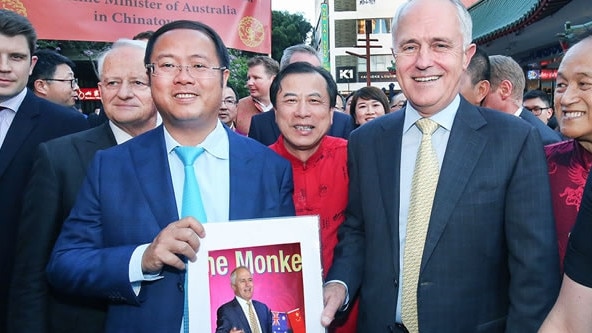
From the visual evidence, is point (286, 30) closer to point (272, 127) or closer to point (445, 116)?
point (272, 127)

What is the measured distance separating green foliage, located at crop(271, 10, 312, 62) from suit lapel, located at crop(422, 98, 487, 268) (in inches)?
1739

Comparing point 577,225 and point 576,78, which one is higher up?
point 576,78

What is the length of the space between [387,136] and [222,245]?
2.83 feet

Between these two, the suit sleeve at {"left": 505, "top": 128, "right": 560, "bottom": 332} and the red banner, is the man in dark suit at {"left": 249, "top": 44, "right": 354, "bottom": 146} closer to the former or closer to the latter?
the red banner

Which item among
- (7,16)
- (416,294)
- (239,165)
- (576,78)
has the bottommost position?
(416,294)

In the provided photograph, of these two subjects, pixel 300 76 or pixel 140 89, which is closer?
pixel 140 89

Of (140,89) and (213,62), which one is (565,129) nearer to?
(213,62)

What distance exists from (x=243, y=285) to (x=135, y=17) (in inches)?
113

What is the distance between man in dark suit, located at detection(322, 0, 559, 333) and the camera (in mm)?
1796

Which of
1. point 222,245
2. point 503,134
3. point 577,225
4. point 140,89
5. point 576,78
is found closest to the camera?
point 577,225

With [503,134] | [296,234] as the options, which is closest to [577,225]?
[503,134]

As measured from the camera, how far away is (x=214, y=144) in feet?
6.37

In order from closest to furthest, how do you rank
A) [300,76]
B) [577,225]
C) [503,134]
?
[577,225]
[503,134]
[300,76]

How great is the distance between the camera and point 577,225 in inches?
51.4
